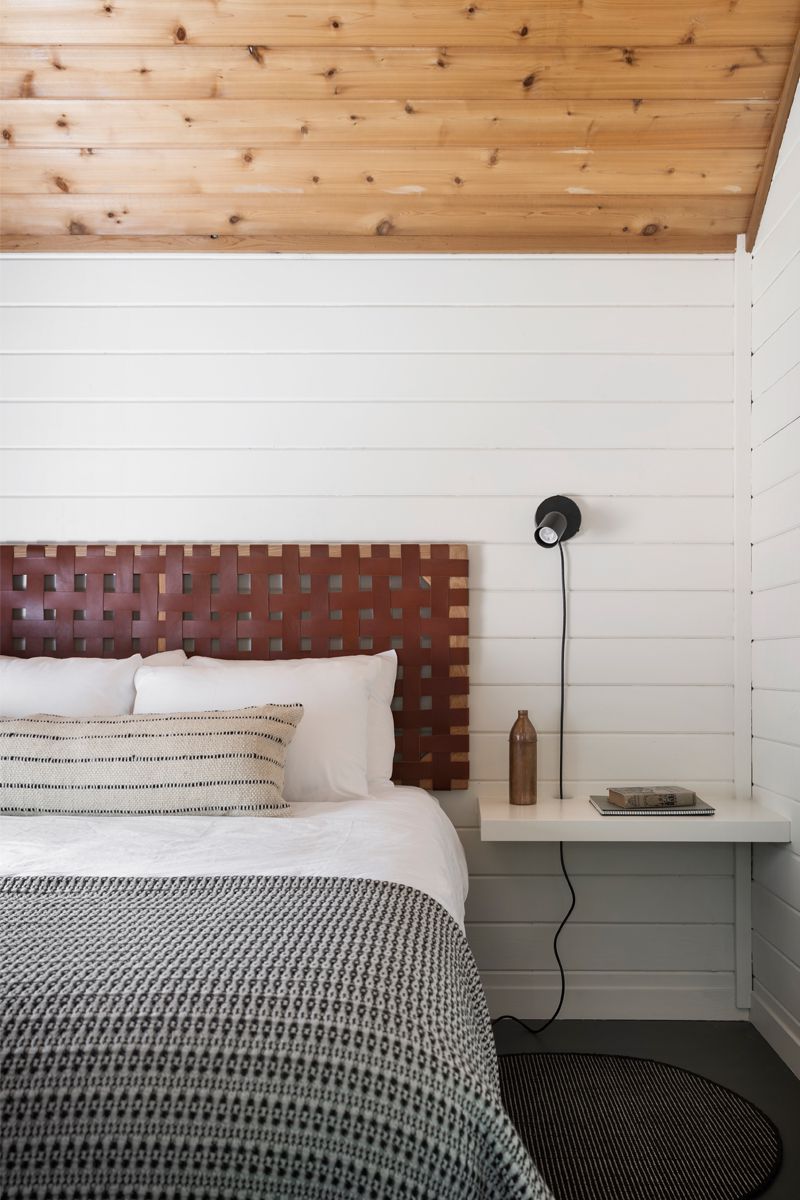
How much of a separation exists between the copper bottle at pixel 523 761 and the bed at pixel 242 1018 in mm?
740

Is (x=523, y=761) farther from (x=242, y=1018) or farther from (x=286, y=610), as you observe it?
(x=242, y=1018)

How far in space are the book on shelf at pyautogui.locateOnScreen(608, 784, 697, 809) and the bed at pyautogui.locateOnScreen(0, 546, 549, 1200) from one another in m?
0.78

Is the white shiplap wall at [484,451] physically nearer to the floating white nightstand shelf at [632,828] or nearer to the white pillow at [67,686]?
the floating white nightstand shelf at [632,828]

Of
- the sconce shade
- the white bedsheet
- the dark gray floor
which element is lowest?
the dark gray floor

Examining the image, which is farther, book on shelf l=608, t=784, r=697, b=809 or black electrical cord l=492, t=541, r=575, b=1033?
black electrical cord l=492, t=541, r=575, b=1033

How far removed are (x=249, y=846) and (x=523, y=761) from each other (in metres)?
1.11

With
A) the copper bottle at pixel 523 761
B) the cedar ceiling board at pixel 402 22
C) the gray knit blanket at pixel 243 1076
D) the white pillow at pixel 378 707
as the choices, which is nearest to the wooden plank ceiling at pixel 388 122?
the cedar ceiling board at pixel 402 22

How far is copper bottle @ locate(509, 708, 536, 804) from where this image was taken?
8.99ft

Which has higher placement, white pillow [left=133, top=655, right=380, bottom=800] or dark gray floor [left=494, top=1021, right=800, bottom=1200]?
white pillow [left=133, top=655, right=380, bottom=800]

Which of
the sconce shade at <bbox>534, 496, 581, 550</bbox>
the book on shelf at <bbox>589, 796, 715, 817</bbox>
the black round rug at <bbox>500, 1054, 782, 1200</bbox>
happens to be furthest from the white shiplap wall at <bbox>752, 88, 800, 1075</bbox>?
the sconce shade at <bbox>534, 496, 581, 550</bbox>

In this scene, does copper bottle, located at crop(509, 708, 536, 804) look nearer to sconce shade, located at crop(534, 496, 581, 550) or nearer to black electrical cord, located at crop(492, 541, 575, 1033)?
black electrical cord, located at crop(492, 541, 575, 1033)

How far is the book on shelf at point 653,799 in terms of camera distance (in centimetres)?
258

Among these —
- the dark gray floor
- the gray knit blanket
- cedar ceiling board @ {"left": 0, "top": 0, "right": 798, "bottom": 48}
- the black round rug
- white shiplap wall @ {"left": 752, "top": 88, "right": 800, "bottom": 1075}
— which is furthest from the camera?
white shiplap wall @ {"left": 752, "top": 88, "right": 800, "bottom": 1075}

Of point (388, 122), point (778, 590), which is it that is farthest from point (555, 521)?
point (388, 122)
